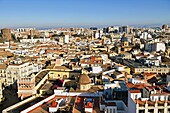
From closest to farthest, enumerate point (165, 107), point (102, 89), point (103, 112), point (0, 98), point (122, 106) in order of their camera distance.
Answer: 1. point (165, 107)
2. point (103, 112)
3. point (122, 106)
4. point (102, 89)
5. point (0, 98)

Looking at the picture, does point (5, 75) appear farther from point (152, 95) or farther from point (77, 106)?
point (152, 95)

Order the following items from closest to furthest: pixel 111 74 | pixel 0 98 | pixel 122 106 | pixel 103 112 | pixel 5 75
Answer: pixel 103 112
pixel 122 106
pixel 0 98
pixel 111 74
pixel 5 75

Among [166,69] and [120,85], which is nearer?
[120,85]

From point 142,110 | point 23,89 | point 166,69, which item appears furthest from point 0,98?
point 166,69

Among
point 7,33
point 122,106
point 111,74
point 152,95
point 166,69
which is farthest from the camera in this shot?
point 7,33

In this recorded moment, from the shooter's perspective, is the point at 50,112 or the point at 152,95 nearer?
the point at 152,95

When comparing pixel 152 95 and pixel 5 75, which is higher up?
pixel 152 95

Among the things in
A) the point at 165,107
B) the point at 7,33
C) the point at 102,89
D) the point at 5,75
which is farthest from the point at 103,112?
the point at 7,33

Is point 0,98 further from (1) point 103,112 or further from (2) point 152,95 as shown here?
(2) point 152,95

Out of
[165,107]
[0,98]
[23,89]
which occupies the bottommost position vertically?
[0,98]
